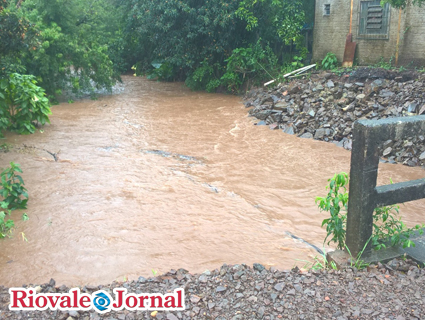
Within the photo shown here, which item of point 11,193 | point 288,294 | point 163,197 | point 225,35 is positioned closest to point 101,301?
point 288,294

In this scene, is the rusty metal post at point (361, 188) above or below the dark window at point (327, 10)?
below

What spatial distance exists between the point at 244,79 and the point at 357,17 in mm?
4255

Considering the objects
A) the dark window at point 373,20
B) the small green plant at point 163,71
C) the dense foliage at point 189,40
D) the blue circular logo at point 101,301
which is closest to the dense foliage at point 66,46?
the dense foliage at point 189,40

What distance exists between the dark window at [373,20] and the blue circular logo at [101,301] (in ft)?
39.4

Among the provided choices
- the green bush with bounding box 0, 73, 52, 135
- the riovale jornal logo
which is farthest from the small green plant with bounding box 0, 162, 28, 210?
the green bush with bounding box 0, 73, 52, 135

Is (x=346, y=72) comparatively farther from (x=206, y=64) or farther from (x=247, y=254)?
(x=247, y=254)

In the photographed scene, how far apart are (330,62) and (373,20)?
175 cm

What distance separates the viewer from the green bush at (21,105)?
9.26 meters

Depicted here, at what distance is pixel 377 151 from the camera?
3252 mm

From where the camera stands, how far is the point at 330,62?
1362cm

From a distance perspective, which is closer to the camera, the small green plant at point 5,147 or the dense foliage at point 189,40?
the small green plant at point 5,147

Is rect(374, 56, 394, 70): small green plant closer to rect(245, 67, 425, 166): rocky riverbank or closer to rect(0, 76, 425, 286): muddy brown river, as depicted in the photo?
rect(245, 67, 425, 166): rocky riverbank

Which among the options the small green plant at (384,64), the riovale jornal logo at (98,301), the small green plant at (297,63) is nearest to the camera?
the riovale jornal logo at (98,301)

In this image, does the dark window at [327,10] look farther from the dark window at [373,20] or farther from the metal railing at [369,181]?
the metal railing at [369,181]
